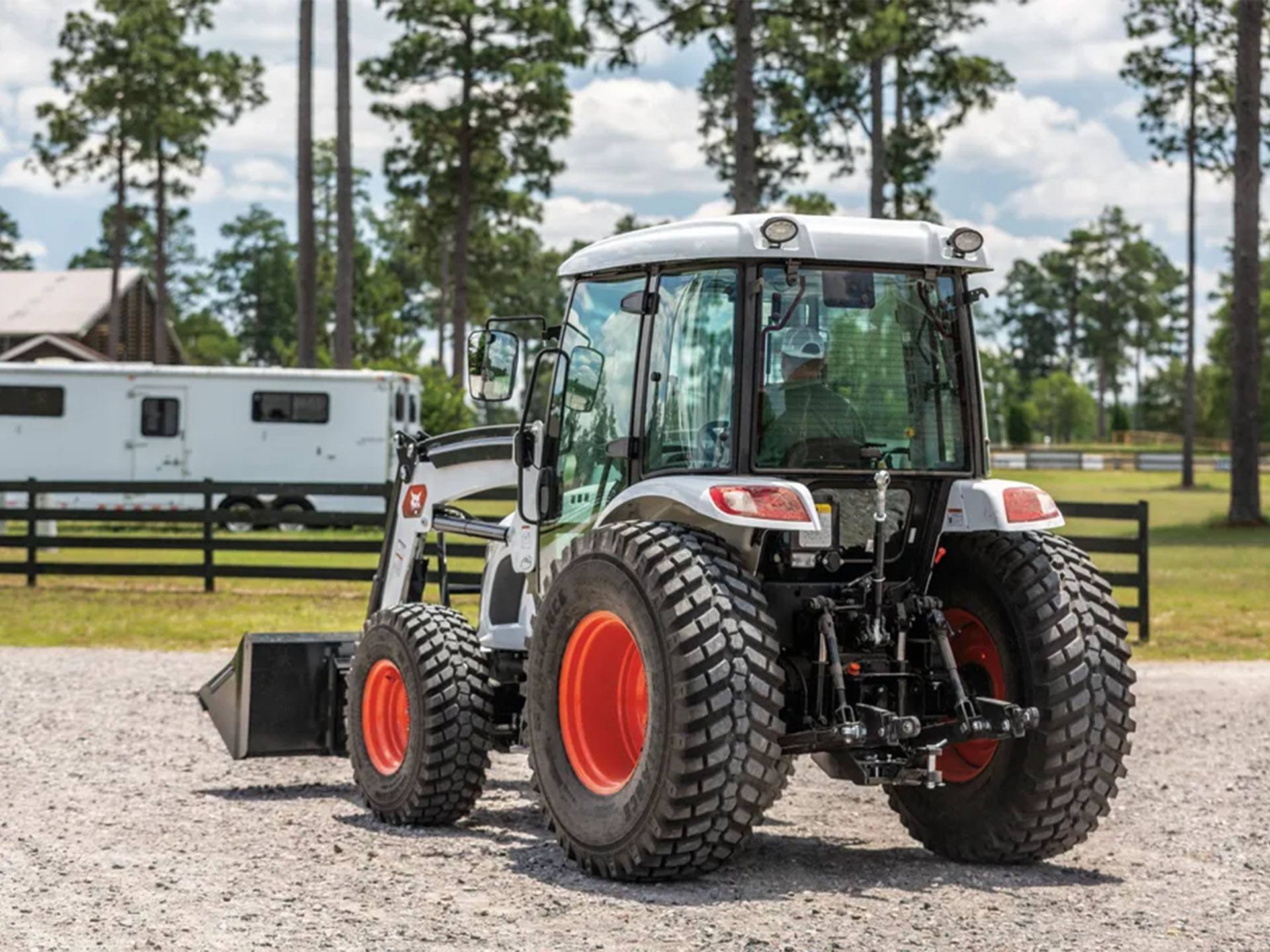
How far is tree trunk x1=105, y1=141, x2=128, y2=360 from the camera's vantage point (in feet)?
191

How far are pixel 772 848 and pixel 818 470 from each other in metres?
1.79

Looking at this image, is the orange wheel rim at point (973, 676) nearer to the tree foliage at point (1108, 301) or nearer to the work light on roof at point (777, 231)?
the work light on roof at point (777, 231)

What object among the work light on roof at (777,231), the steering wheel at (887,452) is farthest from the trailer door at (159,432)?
the work light on roof at (777,231)

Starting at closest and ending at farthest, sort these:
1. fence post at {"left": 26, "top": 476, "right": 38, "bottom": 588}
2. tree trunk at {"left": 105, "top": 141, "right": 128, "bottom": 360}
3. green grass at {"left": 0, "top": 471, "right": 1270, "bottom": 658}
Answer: green grass at {"left": 0, "top": 471, "right": 1270, "bottom": 658}
fence post at {"left": 26, "top": 476, "right": 38, "bottom": 588}
tree trunk at {"left": 105, "top": 141, "right": 128, "bottom": 360}

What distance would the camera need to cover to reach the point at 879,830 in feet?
28.4

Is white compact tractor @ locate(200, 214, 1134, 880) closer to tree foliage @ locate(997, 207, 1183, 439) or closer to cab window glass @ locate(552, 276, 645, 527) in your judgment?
cab window glass @ locate(552, 276, 645, 527)

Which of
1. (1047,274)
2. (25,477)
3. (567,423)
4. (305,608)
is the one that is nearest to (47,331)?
(25,477)

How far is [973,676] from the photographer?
302 inches

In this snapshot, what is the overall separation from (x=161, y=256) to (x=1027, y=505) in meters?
56.9

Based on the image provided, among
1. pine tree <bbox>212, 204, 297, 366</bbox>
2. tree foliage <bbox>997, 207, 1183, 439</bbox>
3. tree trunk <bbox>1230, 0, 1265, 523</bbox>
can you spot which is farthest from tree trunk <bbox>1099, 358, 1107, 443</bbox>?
tree trunk <bbox>1230, 0, 1265, 523</bbox>

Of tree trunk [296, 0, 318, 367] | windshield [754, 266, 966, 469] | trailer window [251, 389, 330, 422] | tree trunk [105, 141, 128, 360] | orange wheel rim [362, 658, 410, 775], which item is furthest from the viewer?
tree trunk [105, 141, 128, 360]

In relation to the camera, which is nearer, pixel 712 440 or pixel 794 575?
pixel 712 440

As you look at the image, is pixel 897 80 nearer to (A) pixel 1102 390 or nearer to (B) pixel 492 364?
(B) pixel 492 364

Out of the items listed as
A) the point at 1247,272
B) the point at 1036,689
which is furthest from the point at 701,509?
the point at 1247,272
